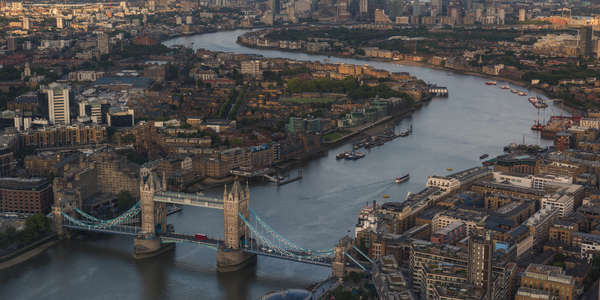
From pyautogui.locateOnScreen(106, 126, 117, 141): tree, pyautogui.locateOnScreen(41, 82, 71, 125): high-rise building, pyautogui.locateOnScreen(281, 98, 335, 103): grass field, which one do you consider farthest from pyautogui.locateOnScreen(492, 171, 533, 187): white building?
pyautogui.locateOnScreen(281, 98, 335, 103): grass field

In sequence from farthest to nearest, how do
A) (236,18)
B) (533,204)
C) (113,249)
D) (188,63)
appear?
(236,18) < (188,63) < (533,204) < (113,249)

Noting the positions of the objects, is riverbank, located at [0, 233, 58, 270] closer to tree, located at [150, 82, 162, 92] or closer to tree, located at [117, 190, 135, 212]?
tree, located at [117, 190, 135, 212]

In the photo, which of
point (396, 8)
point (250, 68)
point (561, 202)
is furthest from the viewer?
point (396, 8)

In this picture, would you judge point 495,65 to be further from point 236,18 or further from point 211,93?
point 236,18

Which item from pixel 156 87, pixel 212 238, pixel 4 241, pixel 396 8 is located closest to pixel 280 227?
pixel 212 238

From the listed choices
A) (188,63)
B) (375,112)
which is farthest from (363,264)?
(188,63)

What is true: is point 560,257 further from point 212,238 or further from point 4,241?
point 4,241
